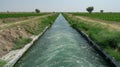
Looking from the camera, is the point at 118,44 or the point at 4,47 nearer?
the point at 118,44

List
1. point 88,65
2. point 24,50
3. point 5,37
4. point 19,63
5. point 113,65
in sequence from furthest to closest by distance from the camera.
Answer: point 5,37 → point 24,50 → point 19,63 → point 88,65 → point 113,65

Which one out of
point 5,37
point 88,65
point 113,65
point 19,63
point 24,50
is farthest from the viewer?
point 5,37

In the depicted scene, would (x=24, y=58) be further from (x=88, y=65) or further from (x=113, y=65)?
(x=113, y=65)

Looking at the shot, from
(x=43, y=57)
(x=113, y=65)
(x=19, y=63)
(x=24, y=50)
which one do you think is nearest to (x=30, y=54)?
(x=24, y=50)

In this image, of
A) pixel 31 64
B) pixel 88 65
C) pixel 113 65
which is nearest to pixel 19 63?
pixel 31 64

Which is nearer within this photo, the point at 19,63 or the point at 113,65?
the point at 113,65

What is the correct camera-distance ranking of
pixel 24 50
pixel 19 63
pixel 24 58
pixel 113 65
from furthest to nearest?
1. pixel 24 50
2. pixel 24 58
3. pixel 19 63
4. pixel 113 65

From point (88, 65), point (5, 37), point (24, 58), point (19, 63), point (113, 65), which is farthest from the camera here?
point (5, 37)

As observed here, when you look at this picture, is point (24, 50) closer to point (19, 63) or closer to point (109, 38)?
point (19, 63)
